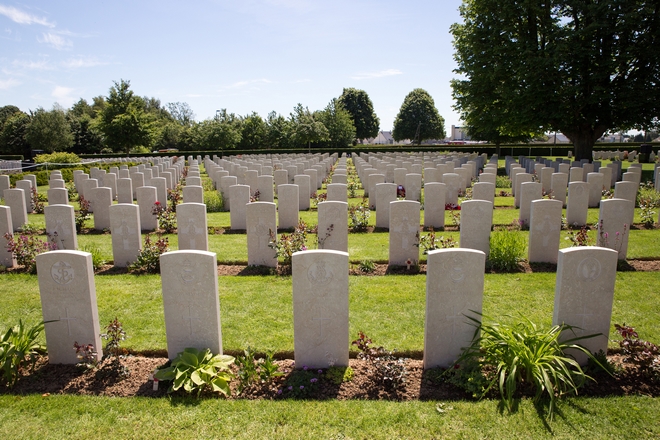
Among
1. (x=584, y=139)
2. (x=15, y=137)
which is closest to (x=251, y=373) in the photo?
(x=584, y=139)

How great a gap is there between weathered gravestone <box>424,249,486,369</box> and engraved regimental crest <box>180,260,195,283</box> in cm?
251

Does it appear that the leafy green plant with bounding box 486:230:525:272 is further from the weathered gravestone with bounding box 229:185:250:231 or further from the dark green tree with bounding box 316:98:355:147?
the dark green tree with bounding box 316:98:355:147

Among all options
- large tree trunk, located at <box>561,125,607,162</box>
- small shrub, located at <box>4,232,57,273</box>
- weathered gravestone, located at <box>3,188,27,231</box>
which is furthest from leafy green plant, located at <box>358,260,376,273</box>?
large tree trunk, located at <box>561,125,607,162</box>

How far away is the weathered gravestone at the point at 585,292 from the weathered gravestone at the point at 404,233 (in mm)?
3693

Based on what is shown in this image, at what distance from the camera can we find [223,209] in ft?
50.3

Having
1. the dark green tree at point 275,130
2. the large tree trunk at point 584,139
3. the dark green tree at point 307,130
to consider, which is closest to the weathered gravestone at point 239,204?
the large tree trunk at point 584,139

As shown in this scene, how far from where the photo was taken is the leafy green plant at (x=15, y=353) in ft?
15.0

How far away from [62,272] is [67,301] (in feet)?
1.09

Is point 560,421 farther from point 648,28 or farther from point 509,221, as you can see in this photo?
point 648,28

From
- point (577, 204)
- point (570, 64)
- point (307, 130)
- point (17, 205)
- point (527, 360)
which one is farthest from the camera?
point (307, 130)

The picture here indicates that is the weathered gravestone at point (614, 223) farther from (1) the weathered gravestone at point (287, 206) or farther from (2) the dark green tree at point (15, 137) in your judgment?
(2) the dark green tree at point (15, 137)

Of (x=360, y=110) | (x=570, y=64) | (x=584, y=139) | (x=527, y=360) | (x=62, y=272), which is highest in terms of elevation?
(x=360, y=110)

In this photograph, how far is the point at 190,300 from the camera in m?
4.82

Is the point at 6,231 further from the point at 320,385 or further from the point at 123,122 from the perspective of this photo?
the point at 123,122
